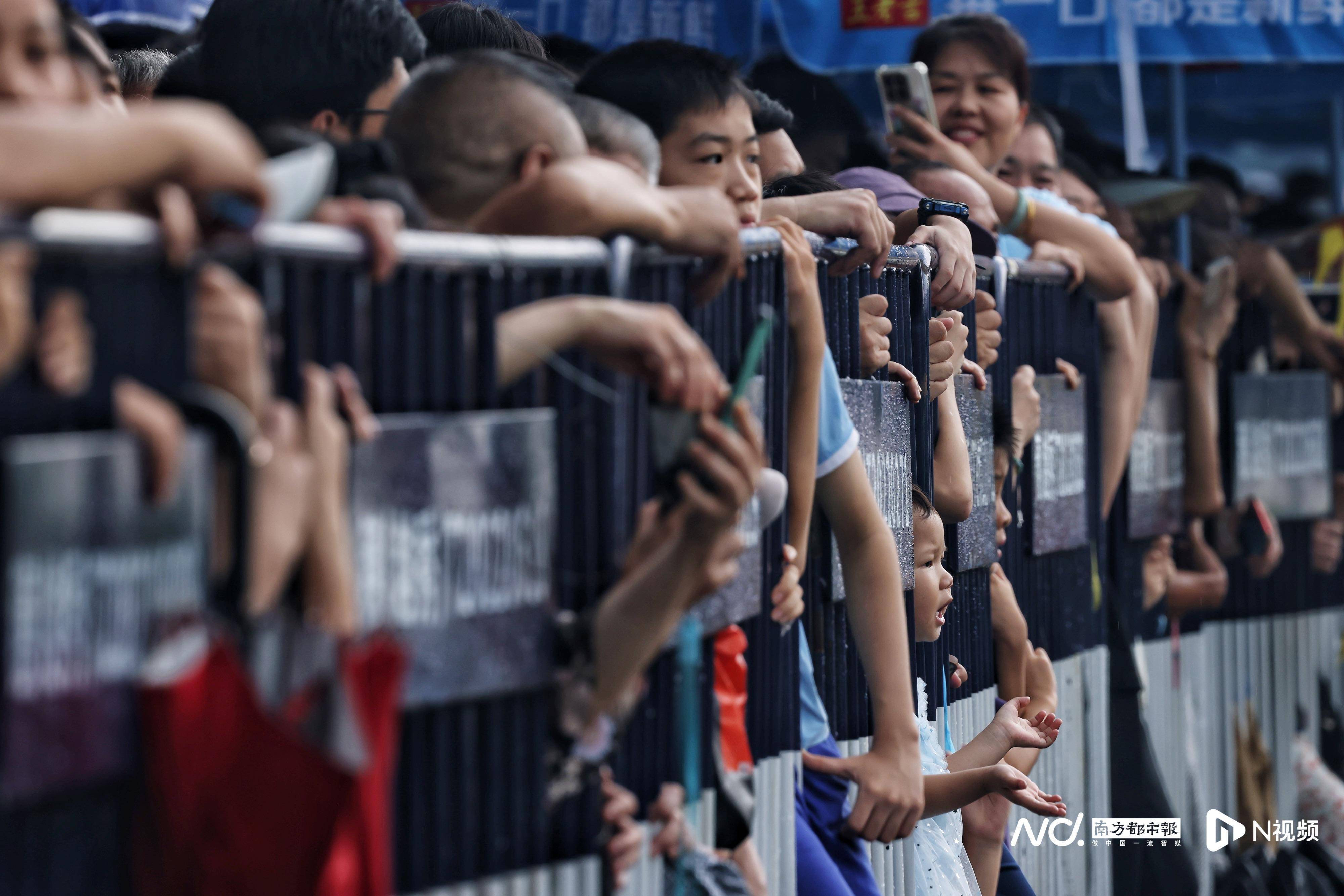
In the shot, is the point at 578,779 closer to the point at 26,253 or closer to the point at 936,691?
the point at 26,253

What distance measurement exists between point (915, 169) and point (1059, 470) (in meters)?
0.87

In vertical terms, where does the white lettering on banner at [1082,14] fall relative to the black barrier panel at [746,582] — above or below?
above

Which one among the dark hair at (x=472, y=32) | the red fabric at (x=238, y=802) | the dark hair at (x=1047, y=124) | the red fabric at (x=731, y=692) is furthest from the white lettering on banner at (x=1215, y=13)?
the red fabric at (x=238, y=802)

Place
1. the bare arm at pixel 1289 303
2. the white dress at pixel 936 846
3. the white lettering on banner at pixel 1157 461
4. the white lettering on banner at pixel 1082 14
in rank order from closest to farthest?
the white dress at pixel 936 846 < the white lettering on banner at pixel 1157 461 < the bare arm at pixel 1289 303 < the white lettering on banner at pixel 1082 14

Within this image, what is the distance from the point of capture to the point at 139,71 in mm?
4164

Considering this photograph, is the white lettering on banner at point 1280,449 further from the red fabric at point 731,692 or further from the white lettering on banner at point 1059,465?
the red fabric at point 731,692

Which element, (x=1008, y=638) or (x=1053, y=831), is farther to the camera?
(x=1053, y=831)

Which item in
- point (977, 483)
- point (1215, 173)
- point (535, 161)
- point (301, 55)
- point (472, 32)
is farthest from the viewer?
point (1215, 173)

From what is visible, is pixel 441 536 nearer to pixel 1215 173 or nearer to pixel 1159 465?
pixel 1159 465

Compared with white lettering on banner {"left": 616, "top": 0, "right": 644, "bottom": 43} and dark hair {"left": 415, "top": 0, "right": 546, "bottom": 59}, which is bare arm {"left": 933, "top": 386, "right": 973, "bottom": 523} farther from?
white lettering on banner {"left": 616, "top": 0, "right": 644, "bottom": 43}

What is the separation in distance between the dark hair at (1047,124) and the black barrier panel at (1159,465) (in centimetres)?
87

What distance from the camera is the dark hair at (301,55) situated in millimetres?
3008

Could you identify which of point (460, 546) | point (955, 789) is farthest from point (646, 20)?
point (460, 546)

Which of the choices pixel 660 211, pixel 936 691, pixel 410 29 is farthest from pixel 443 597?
pixel 936 691
